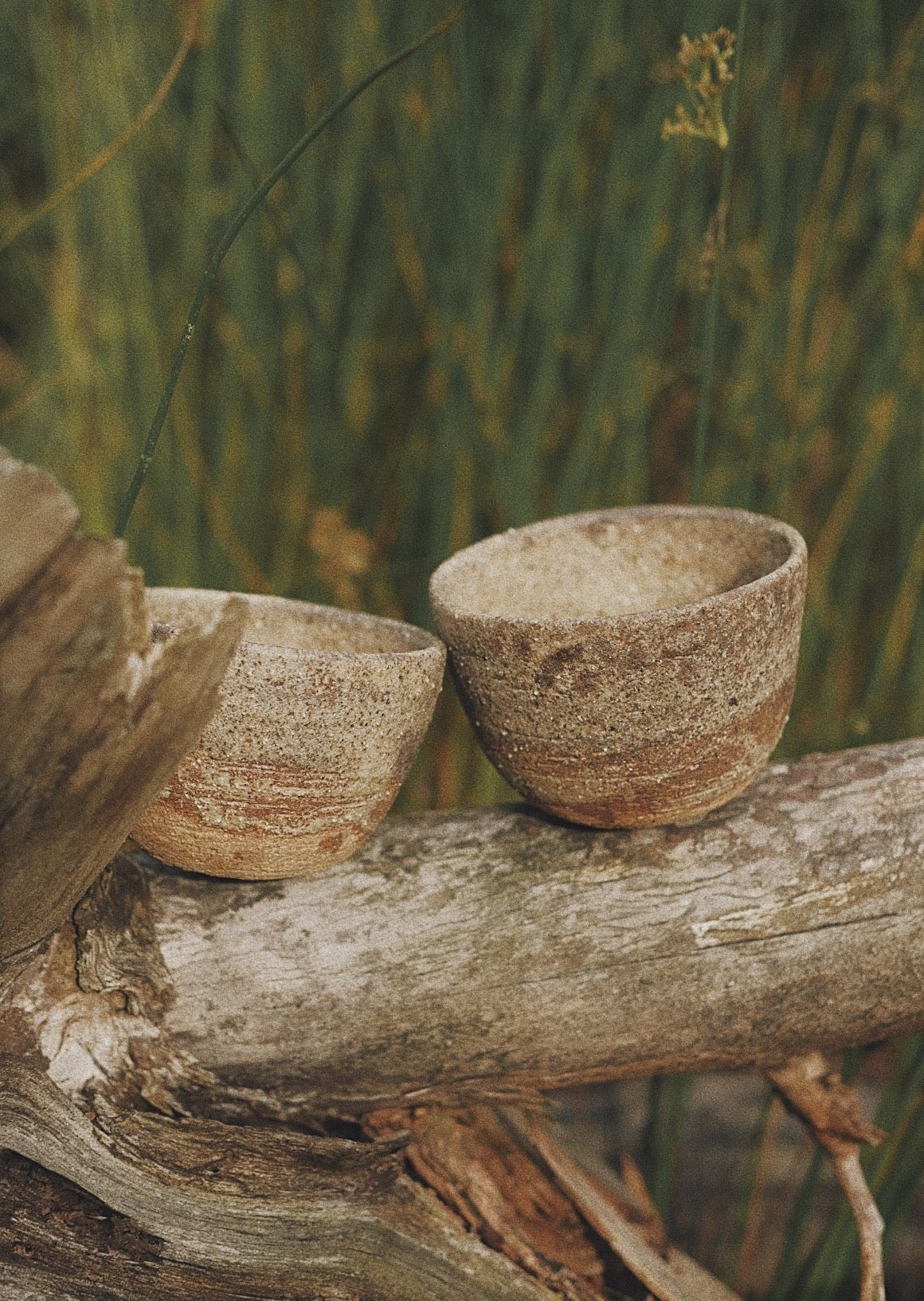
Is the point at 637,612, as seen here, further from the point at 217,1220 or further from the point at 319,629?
the point at 217,1220

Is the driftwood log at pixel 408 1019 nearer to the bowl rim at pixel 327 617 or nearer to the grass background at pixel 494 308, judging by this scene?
the bowl rim at pixel 327 617

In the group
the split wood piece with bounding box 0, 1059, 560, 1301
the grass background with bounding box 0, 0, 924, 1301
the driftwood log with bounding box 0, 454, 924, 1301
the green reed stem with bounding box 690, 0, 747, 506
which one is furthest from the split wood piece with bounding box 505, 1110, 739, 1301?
the green reed stem with bounding box 690, 0, 747, 506

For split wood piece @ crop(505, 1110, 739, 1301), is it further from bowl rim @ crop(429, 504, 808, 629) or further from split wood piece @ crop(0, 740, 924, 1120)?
bowl rim @ crop(429, 504, 808, 629)

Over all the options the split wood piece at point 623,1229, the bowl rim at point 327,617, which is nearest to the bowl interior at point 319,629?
the bowl rim at point 327,617

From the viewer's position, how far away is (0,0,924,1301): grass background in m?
1.15

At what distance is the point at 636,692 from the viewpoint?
2.33 feet

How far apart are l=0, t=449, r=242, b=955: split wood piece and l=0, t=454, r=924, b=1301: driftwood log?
3 cm

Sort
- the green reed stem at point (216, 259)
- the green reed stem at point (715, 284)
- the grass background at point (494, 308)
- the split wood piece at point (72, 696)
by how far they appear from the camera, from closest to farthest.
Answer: the split wood piece at point (72, 696) → the green reed stem at point (216, 259) → the green reed stem at point (715, 284) → the grass background at point (494, 308)

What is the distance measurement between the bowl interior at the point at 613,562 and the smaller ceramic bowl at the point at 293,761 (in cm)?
17

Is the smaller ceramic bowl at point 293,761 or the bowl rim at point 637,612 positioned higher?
the bowl rim at point 637,612

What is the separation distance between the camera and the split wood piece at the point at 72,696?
525mm

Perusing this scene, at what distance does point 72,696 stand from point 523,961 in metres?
0.34

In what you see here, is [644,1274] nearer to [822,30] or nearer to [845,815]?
[845,815]

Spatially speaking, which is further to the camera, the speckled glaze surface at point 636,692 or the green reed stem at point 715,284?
the green reed stem at point 715,284
